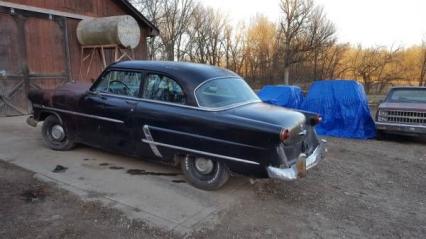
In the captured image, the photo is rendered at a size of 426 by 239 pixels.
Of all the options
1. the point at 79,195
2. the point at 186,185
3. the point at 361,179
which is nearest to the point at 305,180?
the point at 361,179

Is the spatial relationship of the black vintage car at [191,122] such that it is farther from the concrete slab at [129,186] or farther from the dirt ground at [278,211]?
the dirt ground at [278,211]

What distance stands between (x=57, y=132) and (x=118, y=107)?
1.80 metres

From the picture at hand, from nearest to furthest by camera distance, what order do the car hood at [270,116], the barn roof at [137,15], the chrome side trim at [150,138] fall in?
the car hood at [270,116] → the chrome side trim at [150,138] → the barn roof at [137,15]

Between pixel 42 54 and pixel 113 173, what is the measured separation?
26.2ft

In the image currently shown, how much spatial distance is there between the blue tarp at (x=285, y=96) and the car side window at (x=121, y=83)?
6.68m

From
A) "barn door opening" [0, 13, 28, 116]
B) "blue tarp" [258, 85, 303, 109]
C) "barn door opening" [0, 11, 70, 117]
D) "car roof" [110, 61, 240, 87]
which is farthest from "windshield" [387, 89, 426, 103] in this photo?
"barn door opening" [0, 13, 28, 116]

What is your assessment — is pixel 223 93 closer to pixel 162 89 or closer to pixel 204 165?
pixel 162 89

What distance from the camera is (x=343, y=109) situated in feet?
33.5

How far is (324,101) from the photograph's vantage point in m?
10.6

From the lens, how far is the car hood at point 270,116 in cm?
425

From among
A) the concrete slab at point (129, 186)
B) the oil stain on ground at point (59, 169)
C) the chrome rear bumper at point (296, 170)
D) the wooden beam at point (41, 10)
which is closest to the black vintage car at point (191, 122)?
the chrome rear bumper at point (296, 170)

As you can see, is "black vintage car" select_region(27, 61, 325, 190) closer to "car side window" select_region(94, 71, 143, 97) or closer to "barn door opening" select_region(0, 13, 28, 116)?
"car side window" select_region(94, 71, 143, 97)

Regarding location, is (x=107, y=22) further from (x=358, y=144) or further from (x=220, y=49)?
(x=220, y=49)

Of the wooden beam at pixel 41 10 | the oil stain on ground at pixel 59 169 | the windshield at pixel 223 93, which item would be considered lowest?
the oil stain on ground at pixel 59 169
